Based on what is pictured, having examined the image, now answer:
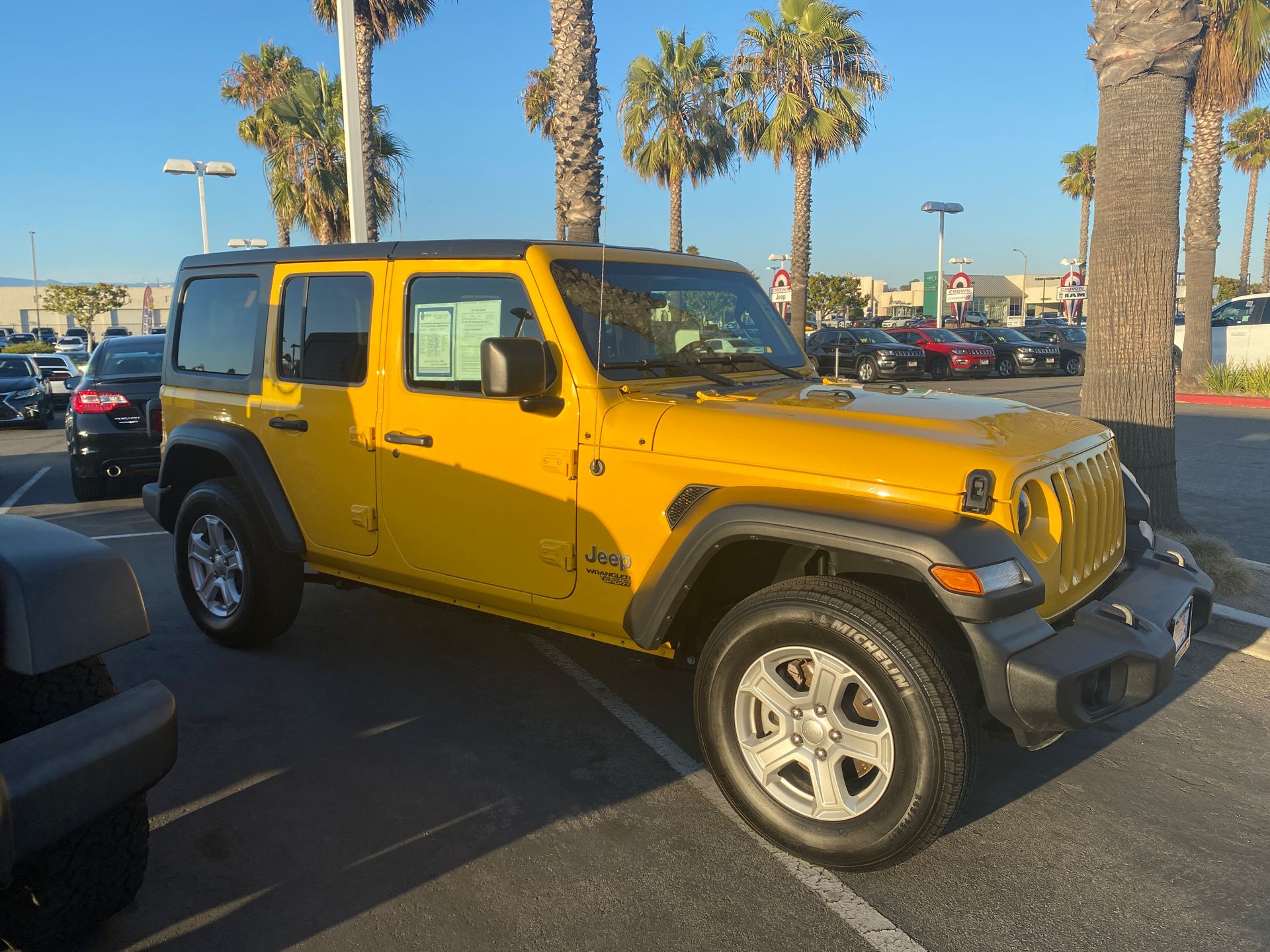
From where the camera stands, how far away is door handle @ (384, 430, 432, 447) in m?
4.07

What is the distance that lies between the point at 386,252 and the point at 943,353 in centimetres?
2449

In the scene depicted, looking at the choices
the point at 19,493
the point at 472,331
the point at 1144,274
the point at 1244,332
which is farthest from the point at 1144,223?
the point at 1244,332

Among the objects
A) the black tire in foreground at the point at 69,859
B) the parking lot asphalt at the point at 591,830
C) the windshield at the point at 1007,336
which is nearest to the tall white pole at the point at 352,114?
the parking lot asphalt at the point at 591,830

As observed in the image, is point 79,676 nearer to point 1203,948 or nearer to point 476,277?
point 476,277

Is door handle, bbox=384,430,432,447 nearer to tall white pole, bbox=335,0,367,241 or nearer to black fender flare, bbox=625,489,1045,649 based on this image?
black fender flare, bbox=625,489,1045,649

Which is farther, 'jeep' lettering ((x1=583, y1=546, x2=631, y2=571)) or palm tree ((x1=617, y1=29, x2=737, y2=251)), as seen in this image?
palm tree ((x1=617, y1=29, x2=737, y2=251))

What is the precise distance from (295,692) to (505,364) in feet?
7.14

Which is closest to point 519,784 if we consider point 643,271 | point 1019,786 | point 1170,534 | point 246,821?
point 246,821

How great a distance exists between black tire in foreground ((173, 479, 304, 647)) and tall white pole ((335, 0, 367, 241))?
6.49 metres

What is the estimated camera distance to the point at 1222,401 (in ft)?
56.4

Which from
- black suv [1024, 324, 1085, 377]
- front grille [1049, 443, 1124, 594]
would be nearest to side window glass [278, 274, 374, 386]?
front grille [1049, 443, 1124, 594]

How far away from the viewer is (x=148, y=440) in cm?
968

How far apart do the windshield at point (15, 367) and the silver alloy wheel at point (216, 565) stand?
53.1 ft

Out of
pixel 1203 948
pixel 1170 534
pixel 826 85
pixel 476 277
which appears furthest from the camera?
pixel 826 85
